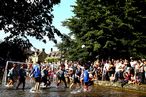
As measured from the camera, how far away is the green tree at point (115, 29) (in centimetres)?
5012

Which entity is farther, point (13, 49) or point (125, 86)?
point (125, 86)

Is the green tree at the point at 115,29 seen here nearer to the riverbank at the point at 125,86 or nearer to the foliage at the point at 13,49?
the riverbank at the point at 125,86

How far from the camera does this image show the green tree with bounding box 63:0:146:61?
50.1 m

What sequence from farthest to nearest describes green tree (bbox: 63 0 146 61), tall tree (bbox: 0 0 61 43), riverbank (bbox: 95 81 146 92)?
1. green tree (bbox: 63 0 146 61)
2. riverbank (bbox: 95 81 146 92)
3. tall tree (bbox: 0 0 61 43)

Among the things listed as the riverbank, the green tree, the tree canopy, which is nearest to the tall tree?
the tree canopy

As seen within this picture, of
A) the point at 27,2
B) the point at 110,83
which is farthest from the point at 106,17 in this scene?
the point at 27,2

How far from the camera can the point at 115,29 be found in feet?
168

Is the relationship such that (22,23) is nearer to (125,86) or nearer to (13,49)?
(13,49)

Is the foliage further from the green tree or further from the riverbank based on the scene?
the green tree

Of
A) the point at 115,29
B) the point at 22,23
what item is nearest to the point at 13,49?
the point at 22,23

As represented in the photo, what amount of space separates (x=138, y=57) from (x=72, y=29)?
1076 cm

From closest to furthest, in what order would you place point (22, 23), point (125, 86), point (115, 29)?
point (22, 23) < point (125, 86) < point (115, 29)

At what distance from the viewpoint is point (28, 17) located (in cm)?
3008

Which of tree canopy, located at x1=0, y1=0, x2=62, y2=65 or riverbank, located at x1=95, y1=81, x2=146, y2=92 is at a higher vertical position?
tree canopy, located at x1=0, y1=0, x2=62, y2=65
